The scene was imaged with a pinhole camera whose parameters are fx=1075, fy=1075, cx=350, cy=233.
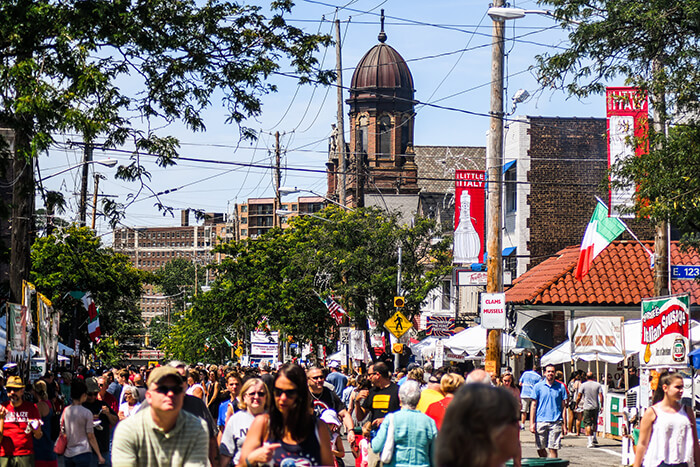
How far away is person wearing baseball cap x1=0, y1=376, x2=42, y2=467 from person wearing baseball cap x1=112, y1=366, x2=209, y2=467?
21.6 ft

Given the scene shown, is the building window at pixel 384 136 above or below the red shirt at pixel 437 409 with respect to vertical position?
above

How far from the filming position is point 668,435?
9.47 m

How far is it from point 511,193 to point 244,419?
34631 millimetres

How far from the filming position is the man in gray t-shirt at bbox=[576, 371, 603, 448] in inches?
944

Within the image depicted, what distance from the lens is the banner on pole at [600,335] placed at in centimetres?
2494

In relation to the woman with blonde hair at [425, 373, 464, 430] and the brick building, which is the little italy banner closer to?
the woman with blonde hair at [425, 373, 464, 430]

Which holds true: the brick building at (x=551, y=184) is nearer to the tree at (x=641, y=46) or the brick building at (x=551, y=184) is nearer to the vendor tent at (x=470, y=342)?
the vendor tent at (x=470, y=342)

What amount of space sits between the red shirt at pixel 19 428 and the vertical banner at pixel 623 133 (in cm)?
1035

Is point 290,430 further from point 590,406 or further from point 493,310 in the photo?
point 590,406

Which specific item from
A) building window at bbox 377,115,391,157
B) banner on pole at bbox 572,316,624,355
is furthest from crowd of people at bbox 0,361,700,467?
building window at bbox 377,115,391,157

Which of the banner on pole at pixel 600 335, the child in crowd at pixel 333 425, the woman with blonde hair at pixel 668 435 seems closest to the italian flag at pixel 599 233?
the banner on pole at pixel 600 335

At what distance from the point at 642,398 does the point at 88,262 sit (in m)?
33.8

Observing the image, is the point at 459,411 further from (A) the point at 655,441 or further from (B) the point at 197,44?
(B) the point at 197,44

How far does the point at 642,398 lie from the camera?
1692 centimetres
